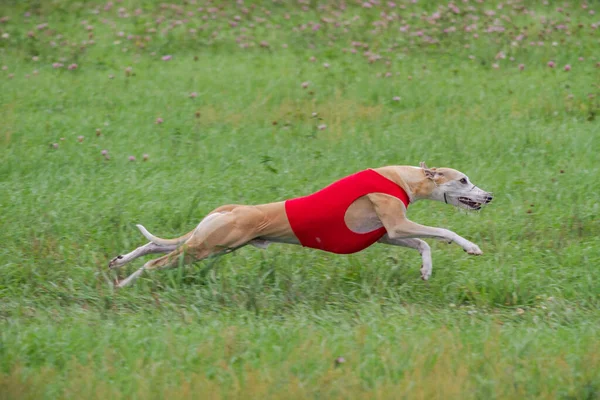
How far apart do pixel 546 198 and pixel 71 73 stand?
770cm

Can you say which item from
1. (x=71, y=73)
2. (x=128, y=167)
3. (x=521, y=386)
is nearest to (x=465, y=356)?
(x=521, y=386)

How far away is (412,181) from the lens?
272 inches

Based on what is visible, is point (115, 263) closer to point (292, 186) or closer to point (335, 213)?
point (335, 213)

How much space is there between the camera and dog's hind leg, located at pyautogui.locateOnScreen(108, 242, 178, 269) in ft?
23.2

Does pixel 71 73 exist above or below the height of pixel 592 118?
below

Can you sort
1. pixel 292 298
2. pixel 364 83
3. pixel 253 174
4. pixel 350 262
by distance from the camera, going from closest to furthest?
pixel 292 298 → pixel 350 262 → pixel 253 174 → pixel 364 83

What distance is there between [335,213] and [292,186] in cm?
238

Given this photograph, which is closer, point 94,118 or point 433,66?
point 94,118

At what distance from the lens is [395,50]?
13.8 m

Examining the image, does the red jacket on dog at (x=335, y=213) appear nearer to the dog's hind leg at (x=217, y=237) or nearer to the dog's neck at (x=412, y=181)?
the dog's neck at (x=412, y=181)

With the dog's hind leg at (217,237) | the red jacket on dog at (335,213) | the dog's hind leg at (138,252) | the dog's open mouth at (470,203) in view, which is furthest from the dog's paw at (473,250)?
the dog's hind leg at (138,252)

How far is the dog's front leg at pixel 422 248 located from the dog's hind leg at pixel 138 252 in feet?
5.81

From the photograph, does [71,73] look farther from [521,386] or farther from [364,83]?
[521,386]

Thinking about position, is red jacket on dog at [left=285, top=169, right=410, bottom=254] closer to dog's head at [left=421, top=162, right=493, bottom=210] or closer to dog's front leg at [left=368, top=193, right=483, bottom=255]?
dog's front leg at [left=368, top=193, right=483, bottom=255]
